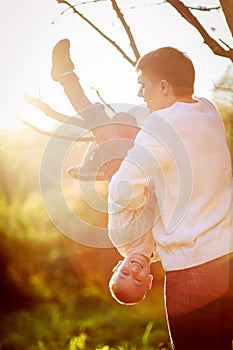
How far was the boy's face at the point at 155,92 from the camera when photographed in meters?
2.06

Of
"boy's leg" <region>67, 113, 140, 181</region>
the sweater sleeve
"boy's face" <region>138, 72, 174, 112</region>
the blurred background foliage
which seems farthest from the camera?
the blurred background foliage

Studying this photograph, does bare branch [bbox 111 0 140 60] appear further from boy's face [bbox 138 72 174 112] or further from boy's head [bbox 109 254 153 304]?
boy's head [bbox 109 254 153 304]

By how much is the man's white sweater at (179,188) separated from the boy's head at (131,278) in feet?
0.14

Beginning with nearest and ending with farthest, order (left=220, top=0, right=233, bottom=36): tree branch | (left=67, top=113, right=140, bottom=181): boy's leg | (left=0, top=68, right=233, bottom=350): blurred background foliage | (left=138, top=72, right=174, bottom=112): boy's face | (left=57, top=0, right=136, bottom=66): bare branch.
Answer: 1. (left=138, top=72, right=174, bottom=112): boy's face
2. (left=67, top=113, right=140, bottom=181): boy's leg
3. (left=220, top=0, right=233, bottom=36): tree branch
4. (left=57, top=0, right=136, bottom=66): bare branch
5. (left=0, top=68, right=233, bottom=350): blurred background foliage

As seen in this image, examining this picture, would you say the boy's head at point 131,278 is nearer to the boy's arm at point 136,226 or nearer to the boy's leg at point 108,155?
the boy's arm at point 136,226

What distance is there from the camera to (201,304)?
2.00 metres

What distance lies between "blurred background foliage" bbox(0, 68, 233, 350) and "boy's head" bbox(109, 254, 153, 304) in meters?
2.97

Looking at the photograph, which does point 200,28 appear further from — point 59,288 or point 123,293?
point 59,288

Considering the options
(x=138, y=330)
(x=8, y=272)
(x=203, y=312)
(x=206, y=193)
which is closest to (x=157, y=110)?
(x=206, y=193)

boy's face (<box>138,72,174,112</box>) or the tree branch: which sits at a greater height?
the tree branch

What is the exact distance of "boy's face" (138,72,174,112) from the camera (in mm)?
2062

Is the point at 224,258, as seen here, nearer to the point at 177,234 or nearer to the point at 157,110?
the point at 177,234

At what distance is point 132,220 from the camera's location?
6.64 ft

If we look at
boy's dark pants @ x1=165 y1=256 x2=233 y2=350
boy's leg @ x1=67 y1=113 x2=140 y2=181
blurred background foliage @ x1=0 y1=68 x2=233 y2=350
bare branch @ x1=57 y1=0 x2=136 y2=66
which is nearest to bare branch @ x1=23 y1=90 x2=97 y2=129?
boy's leg @ x1=67 y1=113 x2=140 y2=181
